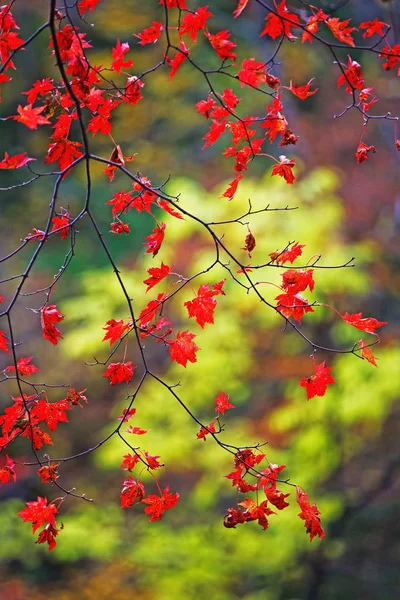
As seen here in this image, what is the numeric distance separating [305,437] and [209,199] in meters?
1.58

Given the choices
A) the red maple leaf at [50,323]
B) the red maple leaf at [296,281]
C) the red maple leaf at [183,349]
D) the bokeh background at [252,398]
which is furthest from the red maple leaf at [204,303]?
the bokeh background at [252,398]

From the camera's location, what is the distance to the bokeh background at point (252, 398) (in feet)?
13.8

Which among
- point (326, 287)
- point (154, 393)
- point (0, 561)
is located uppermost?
point (326, 287)

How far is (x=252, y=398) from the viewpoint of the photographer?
19.3 ft

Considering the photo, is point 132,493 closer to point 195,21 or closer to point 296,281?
point 296,281

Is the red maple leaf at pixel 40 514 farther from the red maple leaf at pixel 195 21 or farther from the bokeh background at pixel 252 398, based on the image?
the bokeh background at pixel 252 398

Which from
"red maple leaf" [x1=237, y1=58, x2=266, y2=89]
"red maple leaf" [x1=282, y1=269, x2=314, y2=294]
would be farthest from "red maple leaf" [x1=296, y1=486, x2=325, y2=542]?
"red maple leaf" [x1=237, y1=58, x2=266, y2=89]

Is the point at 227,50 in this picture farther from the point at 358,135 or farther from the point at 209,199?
the point at 358,135

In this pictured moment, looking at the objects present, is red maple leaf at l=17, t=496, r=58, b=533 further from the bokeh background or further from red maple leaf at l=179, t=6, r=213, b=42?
the bokeh background

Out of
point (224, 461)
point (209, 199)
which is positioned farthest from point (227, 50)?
point (224, 461)

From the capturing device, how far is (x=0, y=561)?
5.37 m

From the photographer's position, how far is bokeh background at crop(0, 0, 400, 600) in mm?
4191

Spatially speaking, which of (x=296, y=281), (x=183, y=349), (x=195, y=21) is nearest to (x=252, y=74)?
(x=195, y=21)

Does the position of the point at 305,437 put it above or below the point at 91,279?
below
